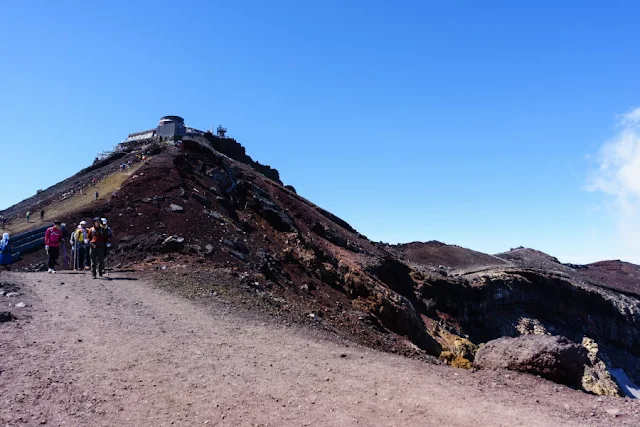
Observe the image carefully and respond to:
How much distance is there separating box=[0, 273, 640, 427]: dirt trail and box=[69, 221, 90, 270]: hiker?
6361 mm

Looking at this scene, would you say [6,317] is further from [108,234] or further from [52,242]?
[52,242]

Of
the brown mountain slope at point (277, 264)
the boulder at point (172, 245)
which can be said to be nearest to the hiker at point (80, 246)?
the brown mountain slope at point (277, 264)

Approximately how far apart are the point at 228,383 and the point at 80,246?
11.5 m

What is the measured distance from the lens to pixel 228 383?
19.4 ft

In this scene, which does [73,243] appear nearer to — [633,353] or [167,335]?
[167,335]

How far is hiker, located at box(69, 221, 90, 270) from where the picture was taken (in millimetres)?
14828

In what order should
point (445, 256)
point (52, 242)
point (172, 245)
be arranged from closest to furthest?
point (52, 242)
point (172, 245)
point (445, 256)

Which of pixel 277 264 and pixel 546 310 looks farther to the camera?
pixel 546 310

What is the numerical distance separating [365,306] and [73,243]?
35.0ft

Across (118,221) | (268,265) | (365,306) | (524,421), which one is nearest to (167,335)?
(524,421)

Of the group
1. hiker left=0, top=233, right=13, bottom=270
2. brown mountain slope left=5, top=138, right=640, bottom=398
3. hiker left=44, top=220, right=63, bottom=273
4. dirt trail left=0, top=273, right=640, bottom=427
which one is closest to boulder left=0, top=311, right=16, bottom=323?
dirt trail left=0, top=273, right=640, bottom=427

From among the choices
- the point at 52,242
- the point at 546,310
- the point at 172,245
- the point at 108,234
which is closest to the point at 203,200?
the point at 172,245

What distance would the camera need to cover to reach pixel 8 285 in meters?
10.3

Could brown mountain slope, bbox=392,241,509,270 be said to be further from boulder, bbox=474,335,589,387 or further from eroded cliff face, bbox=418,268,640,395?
boulder, bbox=474,335,589,387
